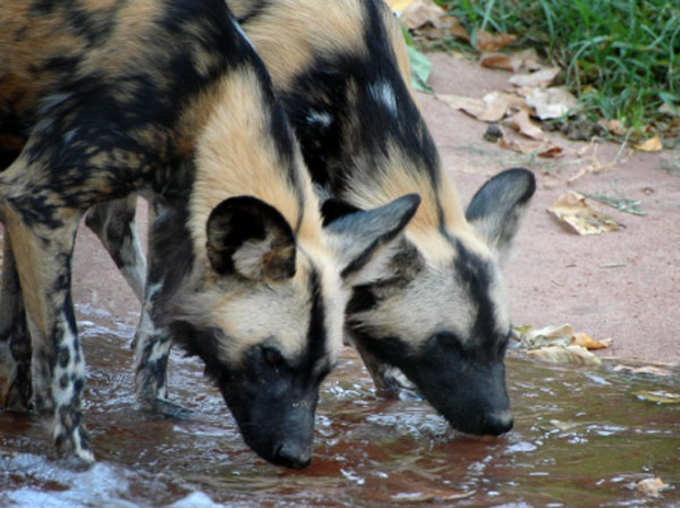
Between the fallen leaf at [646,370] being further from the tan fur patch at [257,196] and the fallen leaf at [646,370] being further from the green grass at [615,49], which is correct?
the green grass at [615,49]

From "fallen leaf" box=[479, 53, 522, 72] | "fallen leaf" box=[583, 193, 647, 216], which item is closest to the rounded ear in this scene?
"fallen leaf" box=[583, 193, 647, 216]

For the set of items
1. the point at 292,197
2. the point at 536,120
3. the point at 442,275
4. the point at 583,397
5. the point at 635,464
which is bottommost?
the point at 536,120

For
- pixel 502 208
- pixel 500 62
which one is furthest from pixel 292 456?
pixel 500 62

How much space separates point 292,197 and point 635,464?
1269 millimetres

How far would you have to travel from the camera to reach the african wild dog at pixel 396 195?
3.68 meters

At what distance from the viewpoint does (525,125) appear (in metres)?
7.31

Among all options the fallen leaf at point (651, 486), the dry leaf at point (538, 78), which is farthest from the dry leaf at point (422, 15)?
the fallen leaf at point (651, 486)

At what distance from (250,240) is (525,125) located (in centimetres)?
456

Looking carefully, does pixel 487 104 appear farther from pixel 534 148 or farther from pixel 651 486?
pixel 651 486

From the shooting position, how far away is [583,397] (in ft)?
13.8

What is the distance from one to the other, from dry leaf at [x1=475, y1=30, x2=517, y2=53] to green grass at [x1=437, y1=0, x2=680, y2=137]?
5 cm

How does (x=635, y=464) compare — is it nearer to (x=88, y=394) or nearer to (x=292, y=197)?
(x=292, y=197)

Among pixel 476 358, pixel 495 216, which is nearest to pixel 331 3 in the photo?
pixel 495 216

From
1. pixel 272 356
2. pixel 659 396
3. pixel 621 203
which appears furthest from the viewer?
pixel 621 203
